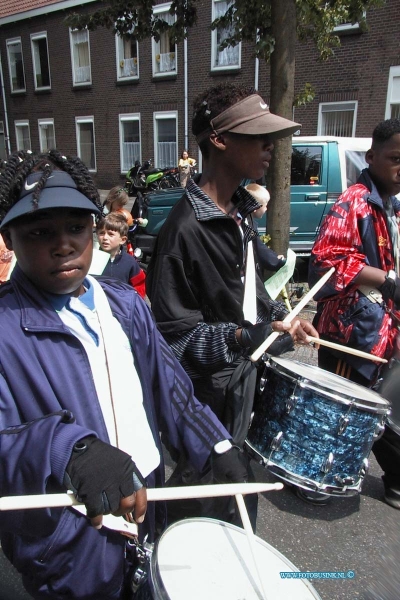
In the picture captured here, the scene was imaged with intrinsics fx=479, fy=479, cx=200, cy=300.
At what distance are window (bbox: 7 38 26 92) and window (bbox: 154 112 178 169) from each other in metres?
8.62

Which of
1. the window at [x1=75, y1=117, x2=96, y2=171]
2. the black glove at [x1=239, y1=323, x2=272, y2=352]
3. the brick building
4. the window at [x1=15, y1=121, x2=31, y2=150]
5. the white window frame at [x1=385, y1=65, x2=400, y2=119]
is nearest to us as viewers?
the black glove at [x1=239, y1=323, x2=272, y2=352]

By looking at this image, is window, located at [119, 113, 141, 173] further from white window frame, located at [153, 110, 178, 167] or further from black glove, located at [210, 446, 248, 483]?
black glove, located at [210, 446, 248, 483]

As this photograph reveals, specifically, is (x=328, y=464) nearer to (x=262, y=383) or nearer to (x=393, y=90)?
(x=262, y=383)

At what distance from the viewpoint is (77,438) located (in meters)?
1.03

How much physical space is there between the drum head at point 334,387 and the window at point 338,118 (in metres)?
12.5

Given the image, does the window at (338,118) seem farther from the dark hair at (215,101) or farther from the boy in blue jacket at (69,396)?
the boy in blue jacket at (69,396)

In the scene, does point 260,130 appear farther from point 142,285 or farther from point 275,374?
point 142,285

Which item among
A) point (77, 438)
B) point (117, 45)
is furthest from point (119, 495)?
point (117, 45)

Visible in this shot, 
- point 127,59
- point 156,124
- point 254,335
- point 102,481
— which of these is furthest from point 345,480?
point 127,59

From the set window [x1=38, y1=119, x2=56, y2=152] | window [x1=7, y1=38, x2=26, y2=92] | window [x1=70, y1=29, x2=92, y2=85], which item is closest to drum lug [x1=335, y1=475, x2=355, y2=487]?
window [x1=70, y1=29, x2=92, y2=85]

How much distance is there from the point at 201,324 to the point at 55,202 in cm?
85

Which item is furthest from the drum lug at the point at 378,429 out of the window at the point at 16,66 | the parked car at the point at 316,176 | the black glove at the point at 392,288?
the window at the point at 16,66

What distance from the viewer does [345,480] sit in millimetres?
2293

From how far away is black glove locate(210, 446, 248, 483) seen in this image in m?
1.38
